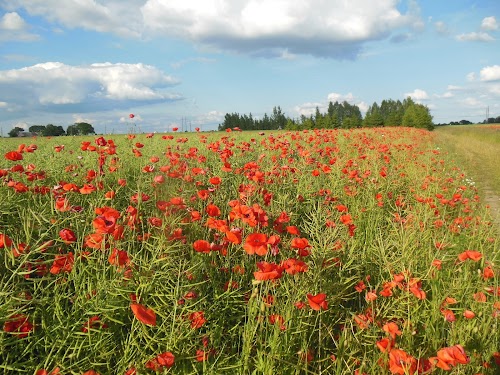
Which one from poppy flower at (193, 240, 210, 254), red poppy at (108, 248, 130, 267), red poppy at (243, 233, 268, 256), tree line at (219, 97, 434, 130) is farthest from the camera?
tree line at (219, 97, 434, 130)

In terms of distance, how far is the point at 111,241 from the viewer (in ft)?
6.12

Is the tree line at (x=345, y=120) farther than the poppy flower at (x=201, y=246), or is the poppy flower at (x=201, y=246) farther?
the tree line at (x=345, y=120)

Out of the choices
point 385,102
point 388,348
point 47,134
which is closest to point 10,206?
point 388,348

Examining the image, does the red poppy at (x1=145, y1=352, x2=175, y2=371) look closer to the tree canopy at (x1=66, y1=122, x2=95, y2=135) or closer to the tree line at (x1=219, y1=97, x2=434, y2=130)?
the tree canopy at (x1=66, y1=122, x2=95, y2=135)

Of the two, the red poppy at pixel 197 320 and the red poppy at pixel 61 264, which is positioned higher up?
the red poppy at pixel 61 264

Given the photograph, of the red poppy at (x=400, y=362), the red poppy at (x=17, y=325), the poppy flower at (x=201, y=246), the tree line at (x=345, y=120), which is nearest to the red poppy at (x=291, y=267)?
the poppy flower at (x=201, y=246)

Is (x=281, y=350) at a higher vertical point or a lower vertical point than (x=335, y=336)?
higher

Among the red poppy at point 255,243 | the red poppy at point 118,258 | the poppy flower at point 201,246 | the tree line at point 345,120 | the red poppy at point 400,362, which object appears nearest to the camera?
the red poppy at point 400,362

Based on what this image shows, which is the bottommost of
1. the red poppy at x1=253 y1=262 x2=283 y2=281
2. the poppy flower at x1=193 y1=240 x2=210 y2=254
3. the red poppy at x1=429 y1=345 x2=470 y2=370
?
the red poppy at x1=429 y1=345 x2=470 y2=370

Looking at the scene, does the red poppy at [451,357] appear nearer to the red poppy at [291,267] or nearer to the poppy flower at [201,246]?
the red poppy at [291,267]

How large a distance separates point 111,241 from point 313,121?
5584 cm

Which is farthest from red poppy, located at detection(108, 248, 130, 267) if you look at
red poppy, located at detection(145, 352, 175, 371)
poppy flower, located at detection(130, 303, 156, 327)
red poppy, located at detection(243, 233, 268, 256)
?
red poppy, located at detection(243, 233, 268, 256)

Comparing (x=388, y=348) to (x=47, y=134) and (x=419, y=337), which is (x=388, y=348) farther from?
(x=47, y=134)

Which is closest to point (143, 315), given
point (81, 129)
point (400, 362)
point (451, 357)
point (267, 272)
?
point (267, 272)
